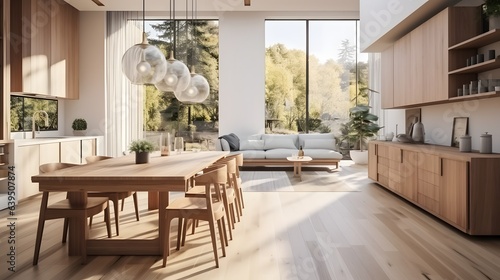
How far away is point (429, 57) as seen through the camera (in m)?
4.72

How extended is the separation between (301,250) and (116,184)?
5.14 ft

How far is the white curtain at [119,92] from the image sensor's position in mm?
8586

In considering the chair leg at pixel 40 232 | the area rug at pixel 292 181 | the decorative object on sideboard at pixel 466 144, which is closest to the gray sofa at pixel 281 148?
the area rug at pixel 292 181

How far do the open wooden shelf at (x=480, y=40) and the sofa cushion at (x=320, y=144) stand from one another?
14.8ft

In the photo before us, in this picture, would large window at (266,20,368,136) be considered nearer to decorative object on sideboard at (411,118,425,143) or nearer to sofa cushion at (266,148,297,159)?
sofa cushion at (266,148,297,159)

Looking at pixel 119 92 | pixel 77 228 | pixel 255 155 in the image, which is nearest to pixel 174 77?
pixel 77 228

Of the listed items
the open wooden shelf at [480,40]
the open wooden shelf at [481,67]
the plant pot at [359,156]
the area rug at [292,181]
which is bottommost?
the area rug at [292,181]

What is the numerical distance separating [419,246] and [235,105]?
20.7 feet

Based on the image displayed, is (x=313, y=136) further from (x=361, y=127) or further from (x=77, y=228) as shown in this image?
(x=77, y=228)

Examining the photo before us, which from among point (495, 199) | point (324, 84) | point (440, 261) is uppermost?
point (324, 84)

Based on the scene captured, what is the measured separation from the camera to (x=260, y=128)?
29.6 feet

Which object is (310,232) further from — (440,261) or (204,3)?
(204,3)

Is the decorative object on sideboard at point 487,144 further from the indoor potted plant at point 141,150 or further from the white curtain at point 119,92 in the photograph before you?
the white curtain at point 119,92

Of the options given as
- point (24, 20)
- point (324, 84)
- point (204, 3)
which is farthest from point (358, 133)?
point (24, 20)
